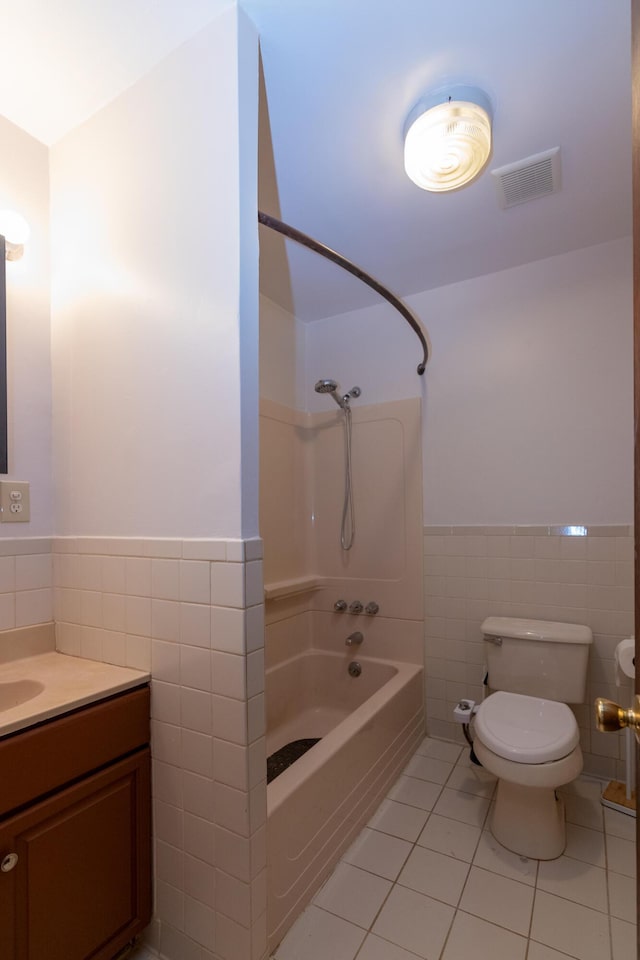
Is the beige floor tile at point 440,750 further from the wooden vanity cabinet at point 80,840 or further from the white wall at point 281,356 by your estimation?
the white wall at point 281,356

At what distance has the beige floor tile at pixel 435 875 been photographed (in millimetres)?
1440

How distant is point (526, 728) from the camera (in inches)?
65.4

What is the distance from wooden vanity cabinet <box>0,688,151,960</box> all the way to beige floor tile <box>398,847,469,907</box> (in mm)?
852

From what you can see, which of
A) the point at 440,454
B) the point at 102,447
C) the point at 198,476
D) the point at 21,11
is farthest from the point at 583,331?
the point at 21,11

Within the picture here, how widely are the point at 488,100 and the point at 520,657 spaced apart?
2115mm

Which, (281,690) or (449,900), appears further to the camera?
(281,690)

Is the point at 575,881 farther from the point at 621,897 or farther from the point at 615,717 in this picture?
the point at 615,717

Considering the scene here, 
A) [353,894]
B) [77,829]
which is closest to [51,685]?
[77,829]

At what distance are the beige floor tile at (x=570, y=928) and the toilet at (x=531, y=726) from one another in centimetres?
20

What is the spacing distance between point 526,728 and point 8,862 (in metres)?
1.61

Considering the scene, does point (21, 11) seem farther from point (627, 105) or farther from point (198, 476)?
point (627, 105)

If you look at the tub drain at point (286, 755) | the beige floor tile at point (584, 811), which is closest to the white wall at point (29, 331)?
the tub drain at point (286, 755)

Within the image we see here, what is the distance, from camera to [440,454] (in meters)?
2.44

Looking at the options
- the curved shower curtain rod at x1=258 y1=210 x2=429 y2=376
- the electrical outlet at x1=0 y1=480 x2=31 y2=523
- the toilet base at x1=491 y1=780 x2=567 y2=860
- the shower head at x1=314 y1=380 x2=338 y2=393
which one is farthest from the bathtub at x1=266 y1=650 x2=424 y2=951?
the curved shower curtain rod at x1=258 y1=210 x2=429 y2=376
